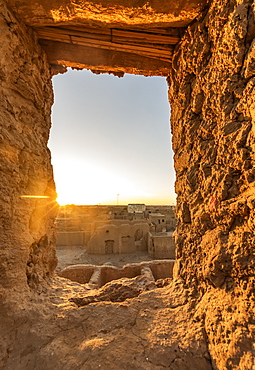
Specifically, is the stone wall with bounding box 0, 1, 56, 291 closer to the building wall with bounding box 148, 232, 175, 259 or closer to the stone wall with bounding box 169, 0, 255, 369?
the stone wall with bounding box 169, 0, 255, 369

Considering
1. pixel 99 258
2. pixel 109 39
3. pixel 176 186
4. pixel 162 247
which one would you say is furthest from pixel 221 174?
pixel 99 258

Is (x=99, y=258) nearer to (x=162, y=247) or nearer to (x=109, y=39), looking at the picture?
(x=162, y=247)

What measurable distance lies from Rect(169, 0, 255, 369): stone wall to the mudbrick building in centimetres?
1

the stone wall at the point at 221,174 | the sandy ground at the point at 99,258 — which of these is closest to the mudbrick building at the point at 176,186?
the stone wall at the point at 221,174

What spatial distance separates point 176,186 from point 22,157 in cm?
246

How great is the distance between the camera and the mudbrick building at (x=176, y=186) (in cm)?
147

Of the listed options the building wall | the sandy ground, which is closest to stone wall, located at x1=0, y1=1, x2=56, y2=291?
the sandy ground

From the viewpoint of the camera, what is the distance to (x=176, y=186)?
2.78 m

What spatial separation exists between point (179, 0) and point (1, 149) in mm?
2747

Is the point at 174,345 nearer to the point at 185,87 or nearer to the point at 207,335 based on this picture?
the point at 207,335

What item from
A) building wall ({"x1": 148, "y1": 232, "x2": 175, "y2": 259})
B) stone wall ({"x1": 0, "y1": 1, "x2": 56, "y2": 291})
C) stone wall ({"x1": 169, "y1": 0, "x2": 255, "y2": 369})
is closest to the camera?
stone wall ({"x1": 169, "y1": 0, "x2": 255, "y2": 369})

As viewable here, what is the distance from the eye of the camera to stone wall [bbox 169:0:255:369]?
1377 mm

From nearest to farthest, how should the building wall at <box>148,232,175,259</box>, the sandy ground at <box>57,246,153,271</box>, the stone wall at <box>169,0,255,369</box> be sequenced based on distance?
the stone wall at <box>169,0,255,369</box>
the sandy ground at <box>57,246,153,271</box>
the building wall at <box>148,232,175,259</box>

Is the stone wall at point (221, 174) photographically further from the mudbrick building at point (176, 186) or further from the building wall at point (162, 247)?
the building wall at point (162, 247)
